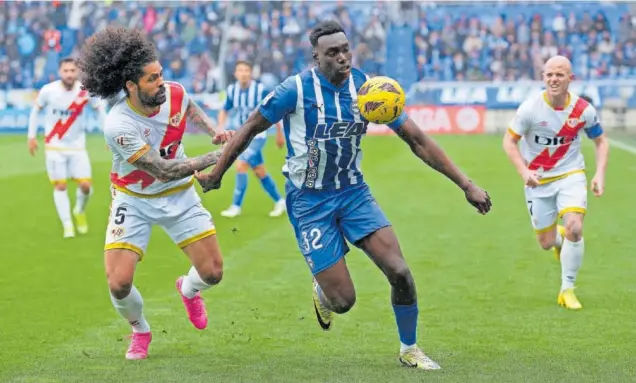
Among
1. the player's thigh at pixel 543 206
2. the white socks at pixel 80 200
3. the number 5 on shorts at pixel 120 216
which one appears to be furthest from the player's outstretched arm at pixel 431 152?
the white socks at pixel 80 200

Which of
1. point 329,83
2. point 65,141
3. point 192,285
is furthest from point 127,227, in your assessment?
point 65,141

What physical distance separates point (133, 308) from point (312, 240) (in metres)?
1.36

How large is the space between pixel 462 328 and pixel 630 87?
27.5 metres

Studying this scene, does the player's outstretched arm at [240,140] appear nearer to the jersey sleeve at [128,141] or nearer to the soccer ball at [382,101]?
the jersey sleeve at [128,141]

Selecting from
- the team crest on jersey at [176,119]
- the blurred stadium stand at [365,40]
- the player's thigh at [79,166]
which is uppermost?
the team crest on jersey at [176,119]

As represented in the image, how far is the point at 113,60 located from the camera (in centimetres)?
746

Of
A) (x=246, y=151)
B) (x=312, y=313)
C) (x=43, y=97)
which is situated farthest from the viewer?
(x=246, y=151)

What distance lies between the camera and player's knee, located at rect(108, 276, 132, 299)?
24.1ft

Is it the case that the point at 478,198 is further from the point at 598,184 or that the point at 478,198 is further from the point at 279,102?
the point at 598,184

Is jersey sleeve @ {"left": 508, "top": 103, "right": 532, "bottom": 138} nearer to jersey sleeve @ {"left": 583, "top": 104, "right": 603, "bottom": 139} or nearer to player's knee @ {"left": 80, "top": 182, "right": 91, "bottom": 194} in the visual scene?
jersey sleeve @ {"left": 583, "top": 104, "right": 603, "bottom": 139}

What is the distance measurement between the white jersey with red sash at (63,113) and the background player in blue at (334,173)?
286 inches

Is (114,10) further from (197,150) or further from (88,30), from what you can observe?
(197,150)

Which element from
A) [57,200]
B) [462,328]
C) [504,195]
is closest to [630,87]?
[504,195]

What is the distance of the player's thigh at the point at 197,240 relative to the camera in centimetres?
775
